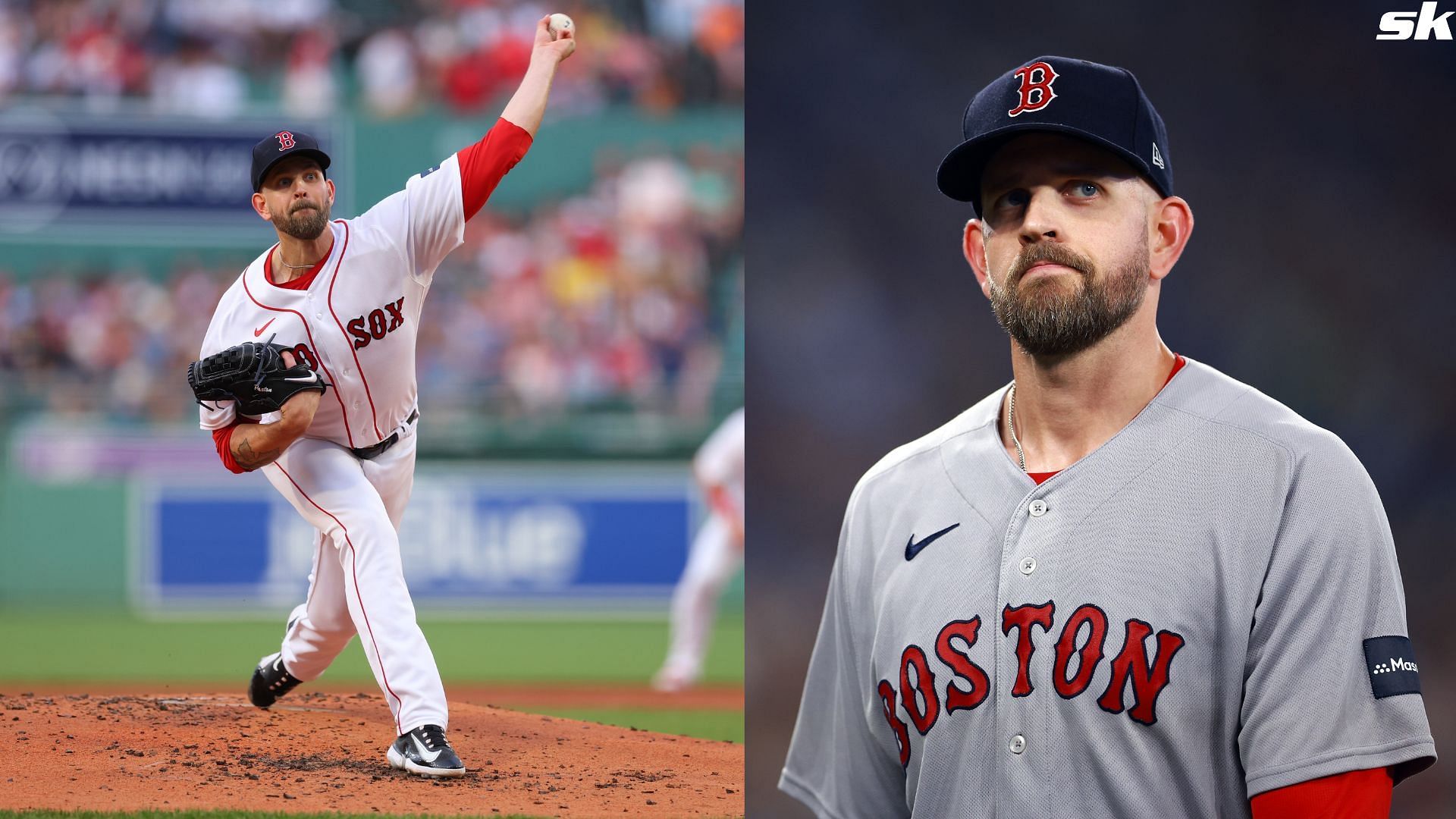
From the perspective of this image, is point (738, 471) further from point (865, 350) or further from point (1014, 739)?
point (1014, 739)

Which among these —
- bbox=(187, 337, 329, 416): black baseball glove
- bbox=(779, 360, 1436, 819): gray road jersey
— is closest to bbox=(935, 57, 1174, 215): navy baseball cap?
bbox=(779, 360, 1436, 819): gray road jersey

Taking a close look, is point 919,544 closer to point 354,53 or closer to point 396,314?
point 396,314

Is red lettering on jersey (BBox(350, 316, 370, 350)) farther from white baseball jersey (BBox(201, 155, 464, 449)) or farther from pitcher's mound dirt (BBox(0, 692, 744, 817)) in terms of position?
pitcher's mound dirt (BBox(0, 692, 744, 817))

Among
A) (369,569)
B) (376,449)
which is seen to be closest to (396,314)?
(376,449)

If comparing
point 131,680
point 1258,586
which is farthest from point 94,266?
point 1258,586

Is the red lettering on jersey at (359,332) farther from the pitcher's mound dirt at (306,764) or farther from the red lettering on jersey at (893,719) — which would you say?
the red lettering on jersey at (893,719)

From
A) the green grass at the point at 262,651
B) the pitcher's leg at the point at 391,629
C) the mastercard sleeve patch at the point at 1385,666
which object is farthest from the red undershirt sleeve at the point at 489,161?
the mastercard sleeve patch at the point at 1385,666
